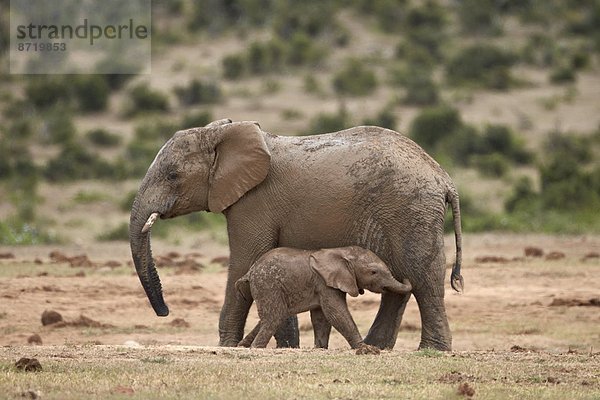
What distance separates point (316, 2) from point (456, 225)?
42.9 m

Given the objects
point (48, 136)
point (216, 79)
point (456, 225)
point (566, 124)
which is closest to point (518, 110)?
point (566, 124)

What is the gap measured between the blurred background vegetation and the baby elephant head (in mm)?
13401

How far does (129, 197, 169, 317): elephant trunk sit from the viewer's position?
13445mm

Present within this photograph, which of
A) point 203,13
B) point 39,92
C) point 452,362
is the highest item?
point 203,13

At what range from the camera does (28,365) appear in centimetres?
1023

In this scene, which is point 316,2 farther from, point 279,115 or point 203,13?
point 279,115

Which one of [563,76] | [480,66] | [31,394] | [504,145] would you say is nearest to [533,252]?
[504,145]

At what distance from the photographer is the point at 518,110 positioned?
40.4 m

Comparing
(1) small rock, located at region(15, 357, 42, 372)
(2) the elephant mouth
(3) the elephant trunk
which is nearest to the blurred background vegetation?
(3) the elephant trunk

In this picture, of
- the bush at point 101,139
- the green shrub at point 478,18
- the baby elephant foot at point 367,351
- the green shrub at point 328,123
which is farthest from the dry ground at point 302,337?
the green shrub at point 478,18

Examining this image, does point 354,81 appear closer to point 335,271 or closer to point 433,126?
point 433,126

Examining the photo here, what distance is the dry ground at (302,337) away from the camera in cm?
984

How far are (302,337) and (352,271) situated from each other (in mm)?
3807

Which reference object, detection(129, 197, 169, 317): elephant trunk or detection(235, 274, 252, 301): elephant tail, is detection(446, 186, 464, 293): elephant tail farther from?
detection(129, 197, 169, 317): elephant trunk
